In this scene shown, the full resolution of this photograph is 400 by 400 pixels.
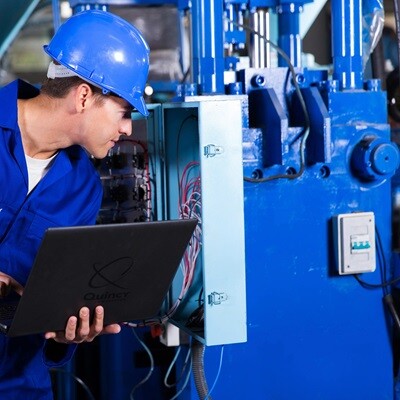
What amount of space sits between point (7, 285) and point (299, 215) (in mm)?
862

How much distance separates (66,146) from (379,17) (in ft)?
3.76

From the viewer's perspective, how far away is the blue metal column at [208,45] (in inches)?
84.9

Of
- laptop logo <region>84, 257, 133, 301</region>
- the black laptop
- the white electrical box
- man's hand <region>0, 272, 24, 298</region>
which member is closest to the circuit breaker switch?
the white electrical box

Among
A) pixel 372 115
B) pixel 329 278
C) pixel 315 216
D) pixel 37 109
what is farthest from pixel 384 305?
pixel 37 109

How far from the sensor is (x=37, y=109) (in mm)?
1869

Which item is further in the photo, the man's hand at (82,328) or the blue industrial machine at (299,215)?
the blue industrial machine at (299,215)

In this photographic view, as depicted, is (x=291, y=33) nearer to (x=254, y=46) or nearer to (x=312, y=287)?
(x=254, y=46)

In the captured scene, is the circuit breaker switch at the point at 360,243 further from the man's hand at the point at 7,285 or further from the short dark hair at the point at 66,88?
the man's hand at the point at 7,285

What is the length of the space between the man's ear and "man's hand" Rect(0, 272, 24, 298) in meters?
0.39

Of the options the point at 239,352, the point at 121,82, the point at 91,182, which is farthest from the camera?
the point at 239,352

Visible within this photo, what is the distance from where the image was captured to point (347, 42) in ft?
7.69

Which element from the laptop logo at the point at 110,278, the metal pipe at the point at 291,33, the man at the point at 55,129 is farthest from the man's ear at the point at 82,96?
the metal pipe at the point at 291,33

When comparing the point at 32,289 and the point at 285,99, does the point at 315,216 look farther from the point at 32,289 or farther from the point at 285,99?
the point at 32,289

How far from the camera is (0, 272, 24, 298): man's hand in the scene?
1719 millimetres
